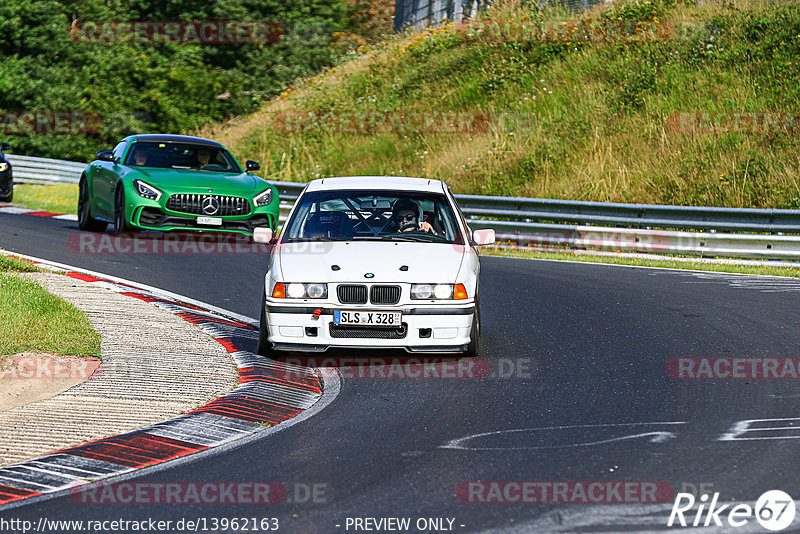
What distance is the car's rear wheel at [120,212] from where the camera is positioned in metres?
16.9

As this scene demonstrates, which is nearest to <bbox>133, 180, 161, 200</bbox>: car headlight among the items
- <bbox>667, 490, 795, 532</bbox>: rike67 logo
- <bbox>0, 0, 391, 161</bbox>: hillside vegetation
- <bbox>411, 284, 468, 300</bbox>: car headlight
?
<bbox>411, 284, 468, 300</bbox>: car headlight

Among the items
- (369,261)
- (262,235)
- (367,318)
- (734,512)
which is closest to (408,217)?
(369,261)

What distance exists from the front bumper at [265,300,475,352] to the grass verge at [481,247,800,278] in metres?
9.01

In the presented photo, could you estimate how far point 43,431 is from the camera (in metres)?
6.87

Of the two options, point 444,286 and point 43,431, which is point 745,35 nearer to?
point 444,286

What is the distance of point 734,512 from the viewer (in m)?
5.28

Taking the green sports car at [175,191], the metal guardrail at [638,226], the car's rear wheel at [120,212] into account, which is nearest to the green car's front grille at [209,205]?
the green sports car at [175,191]

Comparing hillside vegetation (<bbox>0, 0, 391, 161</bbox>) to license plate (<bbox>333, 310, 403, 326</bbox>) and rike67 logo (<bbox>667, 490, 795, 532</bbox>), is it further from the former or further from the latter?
rike67 logo (<bbox>667, 490, 795, 532</bbox>)

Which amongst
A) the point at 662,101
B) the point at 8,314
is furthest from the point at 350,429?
the point at 662,101

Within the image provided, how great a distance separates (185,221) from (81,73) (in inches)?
1081

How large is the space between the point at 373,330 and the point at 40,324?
9.94 ft

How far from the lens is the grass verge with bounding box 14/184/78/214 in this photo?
25355 mm

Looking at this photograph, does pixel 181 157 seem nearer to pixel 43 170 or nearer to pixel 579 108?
pixel 579 108

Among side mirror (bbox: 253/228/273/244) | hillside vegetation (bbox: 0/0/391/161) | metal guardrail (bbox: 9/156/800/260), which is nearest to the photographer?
side mirror (bbox: 253/228/273/244)
